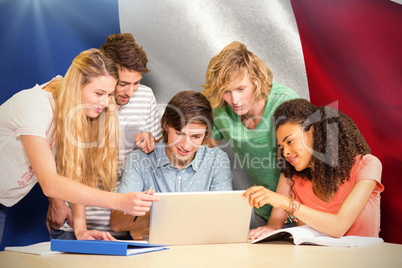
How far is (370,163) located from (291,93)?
55 centimetres

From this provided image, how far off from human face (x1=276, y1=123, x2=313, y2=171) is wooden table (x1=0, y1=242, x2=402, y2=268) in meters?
0.58

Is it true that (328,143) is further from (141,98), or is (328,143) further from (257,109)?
(141,98)

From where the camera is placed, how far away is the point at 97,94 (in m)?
1.75

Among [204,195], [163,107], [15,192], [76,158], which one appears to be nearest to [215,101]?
[163,107]

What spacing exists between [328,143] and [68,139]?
3.64 feet

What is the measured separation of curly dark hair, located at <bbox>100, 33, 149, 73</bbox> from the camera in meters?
1.88

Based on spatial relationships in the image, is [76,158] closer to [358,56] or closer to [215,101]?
[215,101]

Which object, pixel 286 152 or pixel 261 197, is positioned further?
pixel 286 152

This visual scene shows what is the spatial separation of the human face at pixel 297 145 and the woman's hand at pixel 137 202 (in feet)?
2.49

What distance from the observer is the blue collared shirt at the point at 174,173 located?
1.85 meters

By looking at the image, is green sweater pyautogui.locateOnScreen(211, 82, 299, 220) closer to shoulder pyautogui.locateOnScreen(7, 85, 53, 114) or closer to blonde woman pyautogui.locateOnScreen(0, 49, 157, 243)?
blonde woman pyautogui.locateOnScreen(0, 49, 157, 243)

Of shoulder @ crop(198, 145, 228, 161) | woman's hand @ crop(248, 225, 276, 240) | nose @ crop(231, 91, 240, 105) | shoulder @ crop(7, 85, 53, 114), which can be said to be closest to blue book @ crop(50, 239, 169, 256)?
woman's hand @ crop(248, 225, 276, 240)

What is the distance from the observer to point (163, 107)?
2.13 m

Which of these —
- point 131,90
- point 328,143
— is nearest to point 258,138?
point 328,143
